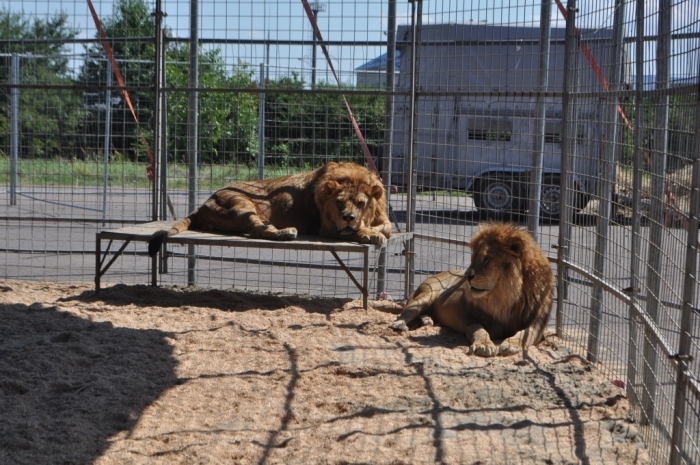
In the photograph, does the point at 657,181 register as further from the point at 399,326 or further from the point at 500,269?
the point at 399,326

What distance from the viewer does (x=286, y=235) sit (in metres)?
8.34

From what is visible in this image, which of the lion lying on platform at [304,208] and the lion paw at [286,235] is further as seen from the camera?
the lion lying on platform at [304,208]

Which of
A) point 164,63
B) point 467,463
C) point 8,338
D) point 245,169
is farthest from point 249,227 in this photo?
point 467,463

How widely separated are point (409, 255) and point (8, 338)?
3.84m

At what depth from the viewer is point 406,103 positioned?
29.7ft

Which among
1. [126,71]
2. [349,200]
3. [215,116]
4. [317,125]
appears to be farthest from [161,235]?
[126,71]

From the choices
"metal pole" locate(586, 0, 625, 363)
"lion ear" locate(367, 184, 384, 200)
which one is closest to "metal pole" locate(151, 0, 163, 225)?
"lion ear" locate(367, 184, 384, 200)

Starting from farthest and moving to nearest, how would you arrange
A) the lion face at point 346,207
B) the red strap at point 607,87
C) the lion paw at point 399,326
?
the lion face at point 346,207 → the lion paw at point 399,326 → the red strap at point 607,87

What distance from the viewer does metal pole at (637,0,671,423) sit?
455cm

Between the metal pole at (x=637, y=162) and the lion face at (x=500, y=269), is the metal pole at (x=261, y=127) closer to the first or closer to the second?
the lion face at (x=500, y=269)

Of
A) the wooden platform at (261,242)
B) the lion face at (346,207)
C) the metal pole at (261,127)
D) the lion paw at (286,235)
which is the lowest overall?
the wooden platform at (261,242)

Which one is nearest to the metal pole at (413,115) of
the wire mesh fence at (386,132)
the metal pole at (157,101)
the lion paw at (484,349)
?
the wire mesh fence at (386,132)

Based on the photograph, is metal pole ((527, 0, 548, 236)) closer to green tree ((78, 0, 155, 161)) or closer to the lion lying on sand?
the lion lying on sand

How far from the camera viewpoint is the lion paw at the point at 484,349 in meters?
6.55
